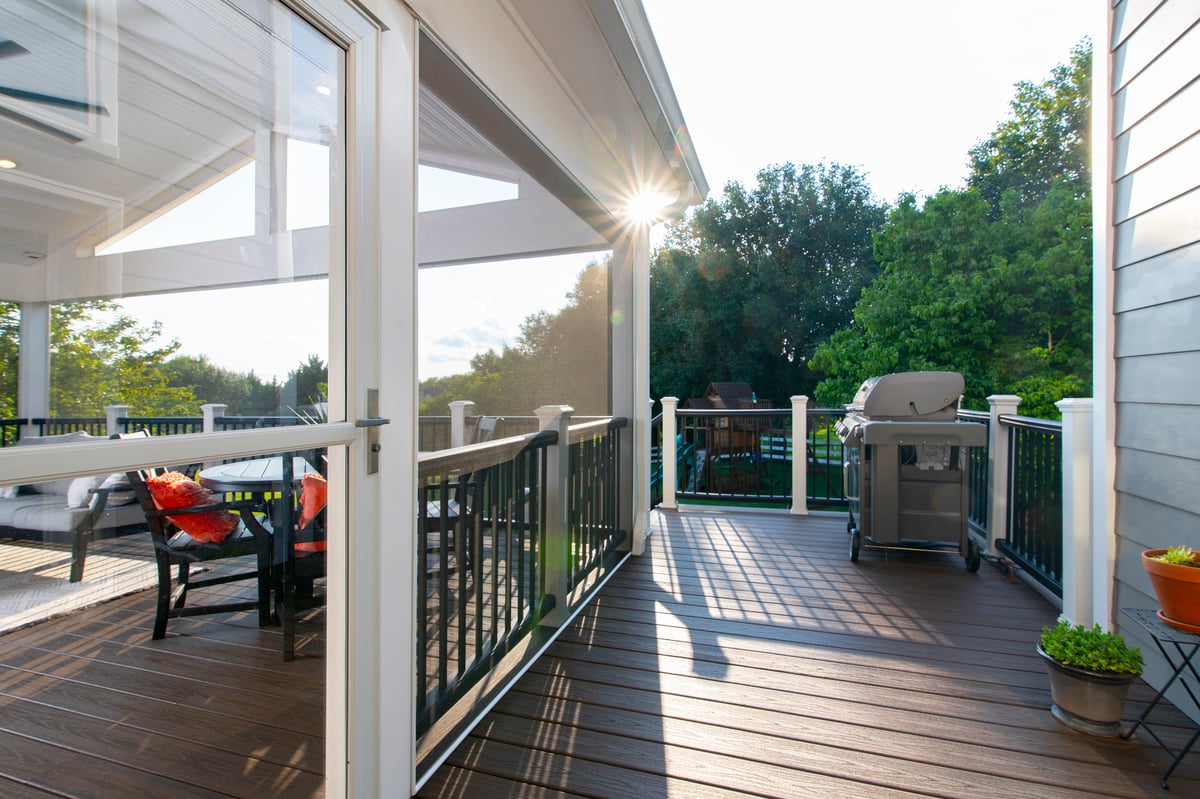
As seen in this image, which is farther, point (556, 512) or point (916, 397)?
point (916, 397)

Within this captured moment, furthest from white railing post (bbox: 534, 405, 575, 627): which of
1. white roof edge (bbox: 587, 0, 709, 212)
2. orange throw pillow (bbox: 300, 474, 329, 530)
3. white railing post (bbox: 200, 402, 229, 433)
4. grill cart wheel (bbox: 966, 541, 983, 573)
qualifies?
grill cart wheel (bbox: 966, 541, 983, 573)

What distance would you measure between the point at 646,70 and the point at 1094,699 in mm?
3010

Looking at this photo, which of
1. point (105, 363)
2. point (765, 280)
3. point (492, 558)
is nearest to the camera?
point (105, 363)

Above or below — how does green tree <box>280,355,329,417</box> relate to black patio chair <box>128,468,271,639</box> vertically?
above

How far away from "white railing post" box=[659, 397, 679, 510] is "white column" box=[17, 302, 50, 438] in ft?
17.2

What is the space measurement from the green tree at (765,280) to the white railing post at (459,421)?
15.0 meters

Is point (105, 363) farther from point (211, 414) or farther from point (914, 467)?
point (914, 467)

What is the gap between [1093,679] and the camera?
1.96 meters

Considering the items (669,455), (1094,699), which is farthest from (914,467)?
(669,455)

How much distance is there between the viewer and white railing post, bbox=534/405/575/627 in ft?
9.38

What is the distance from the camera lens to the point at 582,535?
340cm

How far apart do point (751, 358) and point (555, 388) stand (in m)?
14.4

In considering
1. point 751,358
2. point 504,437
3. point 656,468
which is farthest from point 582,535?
point 751,358

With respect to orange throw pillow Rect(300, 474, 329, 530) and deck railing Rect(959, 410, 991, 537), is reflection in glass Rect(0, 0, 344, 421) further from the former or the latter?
deck railing Rect(959, 410, 991, 537)
